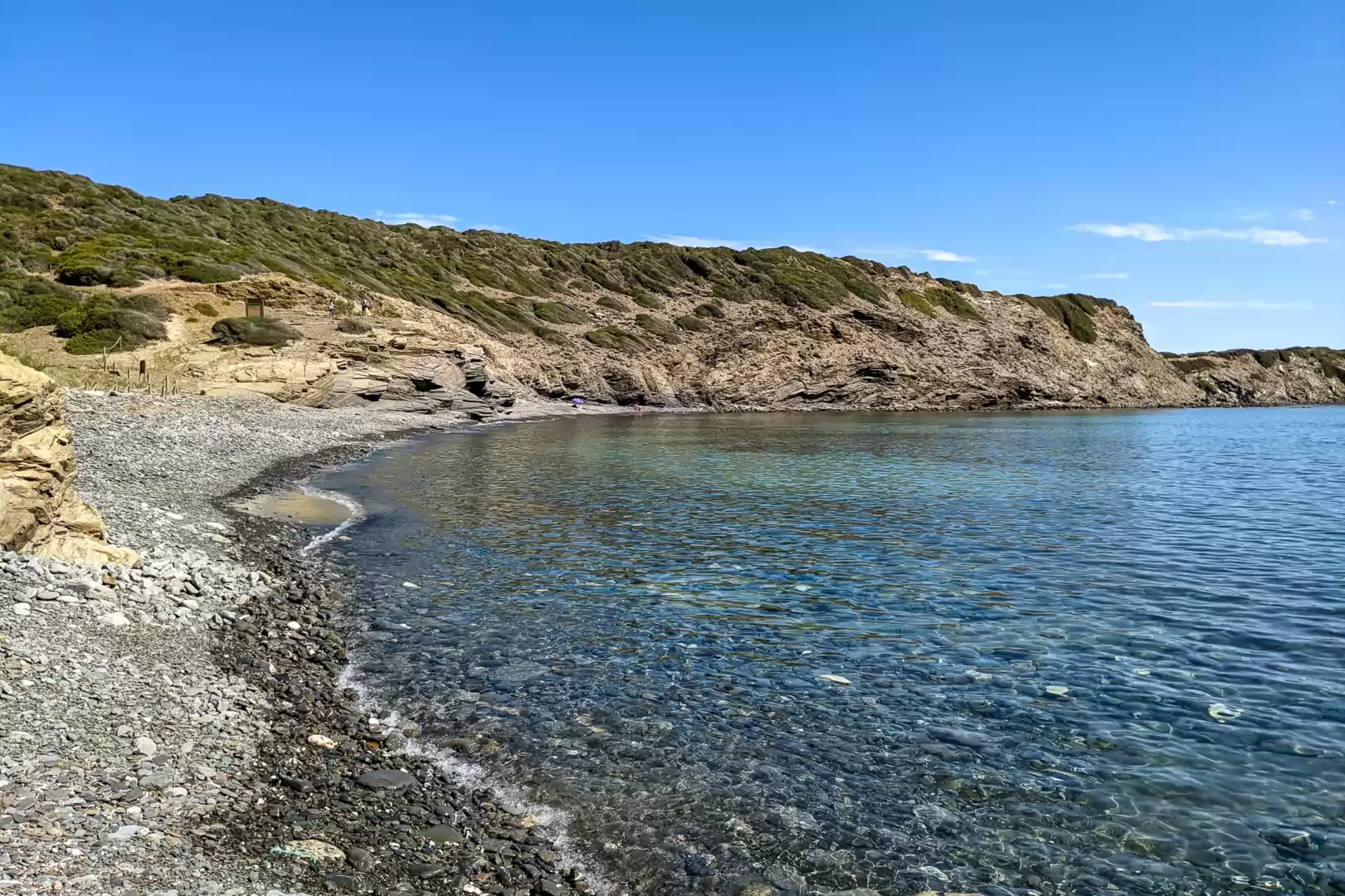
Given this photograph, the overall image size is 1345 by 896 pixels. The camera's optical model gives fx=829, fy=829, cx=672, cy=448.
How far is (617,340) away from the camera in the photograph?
9050 centimetres

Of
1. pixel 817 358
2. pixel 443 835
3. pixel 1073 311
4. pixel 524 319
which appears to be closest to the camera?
pixel 443 835

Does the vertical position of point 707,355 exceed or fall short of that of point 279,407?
it exceeds it

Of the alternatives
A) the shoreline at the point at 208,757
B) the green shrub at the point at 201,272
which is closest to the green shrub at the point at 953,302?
the green shrub at the point at 201,272

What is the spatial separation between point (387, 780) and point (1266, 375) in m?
194

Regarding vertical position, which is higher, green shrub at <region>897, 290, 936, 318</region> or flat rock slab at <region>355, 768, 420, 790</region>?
green shrub at <region>897, 290, 936, 318</region>

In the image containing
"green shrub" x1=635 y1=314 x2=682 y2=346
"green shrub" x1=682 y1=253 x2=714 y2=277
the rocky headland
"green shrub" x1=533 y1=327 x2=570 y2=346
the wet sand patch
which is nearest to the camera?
the rocky headland

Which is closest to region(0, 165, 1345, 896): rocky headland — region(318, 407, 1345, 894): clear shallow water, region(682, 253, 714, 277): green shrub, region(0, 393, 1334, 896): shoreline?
region(0, 393, 1334, 896): shoreline

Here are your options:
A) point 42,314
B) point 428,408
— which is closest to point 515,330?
point 428,408

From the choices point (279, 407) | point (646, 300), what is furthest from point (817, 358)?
point (279, 407)

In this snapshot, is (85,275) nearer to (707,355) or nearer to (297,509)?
(297,509)

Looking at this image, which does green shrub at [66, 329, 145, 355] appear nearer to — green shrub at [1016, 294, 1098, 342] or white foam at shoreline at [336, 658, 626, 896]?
white foam at shoreline at [336, 658, 626, 896]

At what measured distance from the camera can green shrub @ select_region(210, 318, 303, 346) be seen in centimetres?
4875

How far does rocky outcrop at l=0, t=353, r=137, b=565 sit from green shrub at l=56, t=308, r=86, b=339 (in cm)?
4264

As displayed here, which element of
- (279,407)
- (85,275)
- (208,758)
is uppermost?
(85,275)
